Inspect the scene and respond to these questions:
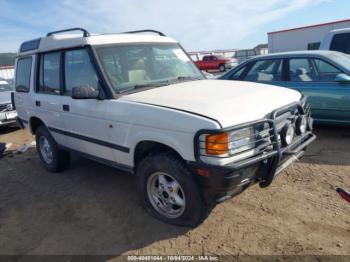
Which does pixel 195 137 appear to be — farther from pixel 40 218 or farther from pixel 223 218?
pixel 40 218

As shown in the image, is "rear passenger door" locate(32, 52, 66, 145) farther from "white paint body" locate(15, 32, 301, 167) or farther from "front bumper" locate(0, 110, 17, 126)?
"front bumper" locate(0, 110, 17, 126)

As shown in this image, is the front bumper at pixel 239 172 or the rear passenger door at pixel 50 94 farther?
the rear passenger door at pixel 50 94

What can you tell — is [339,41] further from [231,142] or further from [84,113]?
[84,113]

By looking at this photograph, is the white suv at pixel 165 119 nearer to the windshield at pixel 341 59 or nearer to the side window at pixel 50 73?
the side window at pixel 50 73

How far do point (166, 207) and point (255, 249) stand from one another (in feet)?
3.37

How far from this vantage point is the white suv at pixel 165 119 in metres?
2.68

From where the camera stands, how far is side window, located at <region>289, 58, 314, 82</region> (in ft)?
18.5

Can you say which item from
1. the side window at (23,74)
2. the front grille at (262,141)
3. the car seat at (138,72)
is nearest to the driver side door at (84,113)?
the car seat at (138,72)

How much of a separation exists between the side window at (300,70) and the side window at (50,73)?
13.5 ft

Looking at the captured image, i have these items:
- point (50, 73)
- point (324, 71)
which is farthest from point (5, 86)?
point (324, 71)

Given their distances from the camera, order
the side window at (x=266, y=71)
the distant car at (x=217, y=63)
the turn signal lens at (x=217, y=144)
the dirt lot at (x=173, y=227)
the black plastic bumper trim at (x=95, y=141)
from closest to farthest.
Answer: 1. the turn signal lens at (x=217, y=144)
2. the dirt lot at (x=173, y=227)
3. the black plastic bumper trim at (x=95, y=141)
4. the side window at (x=266, y=71)
5. the distant car at (x=217, y=63)

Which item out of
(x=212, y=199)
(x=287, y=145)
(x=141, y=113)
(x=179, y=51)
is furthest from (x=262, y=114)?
(x=179, y=51)

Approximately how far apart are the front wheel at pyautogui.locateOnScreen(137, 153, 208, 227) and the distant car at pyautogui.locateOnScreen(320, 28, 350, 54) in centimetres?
668

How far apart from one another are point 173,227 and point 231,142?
4.00 feet
